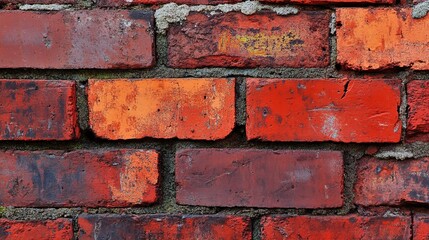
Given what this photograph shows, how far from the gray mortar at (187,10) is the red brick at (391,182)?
0.27 meters

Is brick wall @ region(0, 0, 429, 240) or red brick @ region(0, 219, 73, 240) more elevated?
brick wall @ region(0, 0, 429, 240)

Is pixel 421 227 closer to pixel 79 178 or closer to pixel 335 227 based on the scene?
pixel 335 227

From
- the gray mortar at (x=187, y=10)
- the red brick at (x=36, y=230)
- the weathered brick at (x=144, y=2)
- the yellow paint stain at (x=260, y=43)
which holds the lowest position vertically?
the red brick at (x=36, y=230)

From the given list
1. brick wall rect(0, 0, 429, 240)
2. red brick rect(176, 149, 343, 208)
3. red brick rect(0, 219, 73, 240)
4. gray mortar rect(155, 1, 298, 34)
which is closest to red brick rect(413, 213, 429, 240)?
brick wall rect(0, 0, 429, 240)

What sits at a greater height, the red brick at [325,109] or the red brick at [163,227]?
the red brick at [325,109]

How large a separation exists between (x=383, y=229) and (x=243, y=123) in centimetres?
25

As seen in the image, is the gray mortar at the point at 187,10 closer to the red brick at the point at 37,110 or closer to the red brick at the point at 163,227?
the red brick at the point at 37,110

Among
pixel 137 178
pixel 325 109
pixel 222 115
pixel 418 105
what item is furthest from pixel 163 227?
pixel 418 105

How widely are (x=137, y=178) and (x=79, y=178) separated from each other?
84 mm

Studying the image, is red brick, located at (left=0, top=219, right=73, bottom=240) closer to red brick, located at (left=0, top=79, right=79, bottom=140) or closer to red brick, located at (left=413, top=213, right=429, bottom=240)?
red brick, located at (left=0, top=79, right=79, bottom=140)

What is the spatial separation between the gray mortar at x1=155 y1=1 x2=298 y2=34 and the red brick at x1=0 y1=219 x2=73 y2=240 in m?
0.31

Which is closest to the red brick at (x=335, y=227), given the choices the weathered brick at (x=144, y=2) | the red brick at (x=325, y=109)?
the red brick at (x=325, y=109)

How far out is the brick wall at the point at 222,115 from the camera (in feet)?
2.23

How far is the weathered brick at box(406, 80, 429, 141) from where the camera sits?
0.68 m
